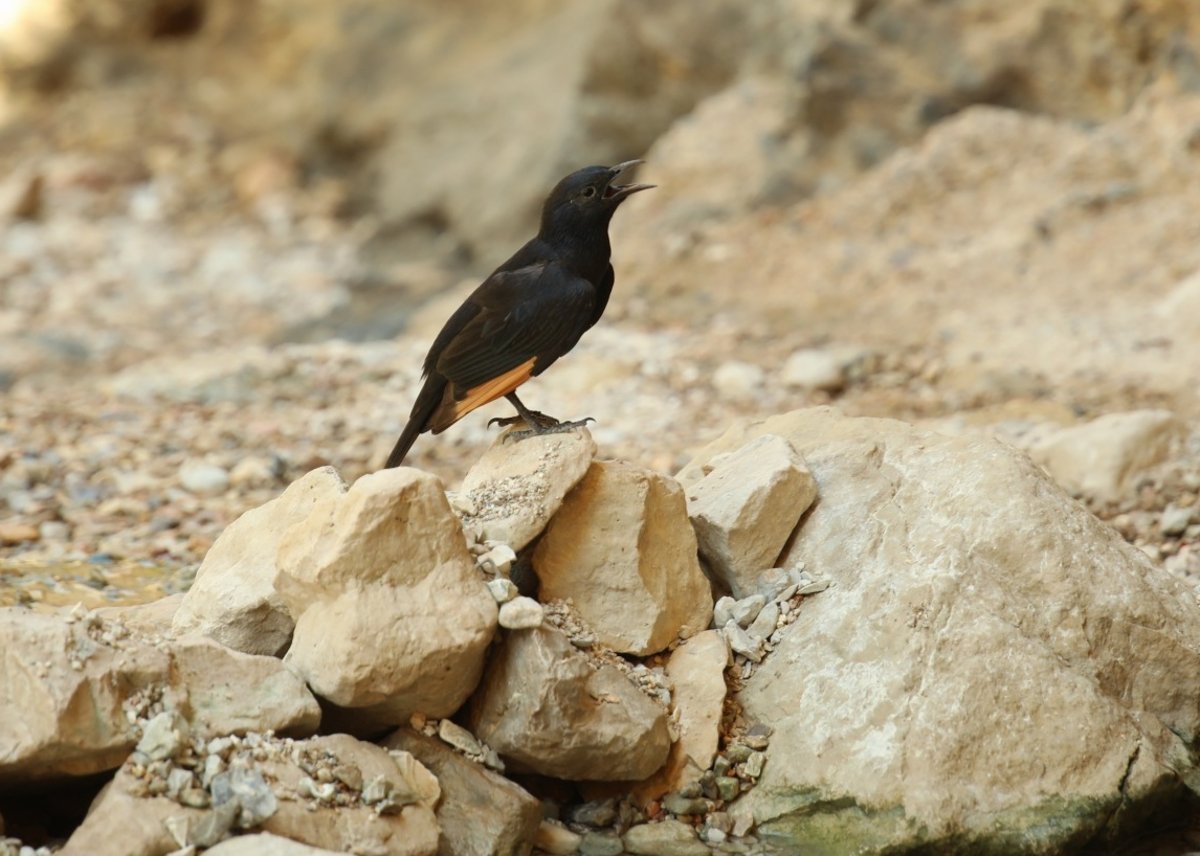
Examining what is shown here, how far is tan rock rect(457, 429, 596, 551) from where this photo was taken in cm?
392

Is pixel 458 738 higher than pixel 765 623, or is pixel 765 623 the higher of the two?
pixel 458 738

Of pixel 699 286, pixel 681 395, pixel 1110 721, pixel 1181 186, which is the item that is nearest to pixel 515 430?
pixel 1110 721

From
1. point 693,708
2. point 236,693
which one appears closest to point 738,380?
point 693,708

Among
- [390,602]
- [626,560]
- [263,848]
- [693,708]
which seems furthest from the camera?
[626,560]

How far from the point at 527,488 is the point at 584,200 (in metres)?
0.98

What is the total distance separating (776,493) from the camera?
4.15m

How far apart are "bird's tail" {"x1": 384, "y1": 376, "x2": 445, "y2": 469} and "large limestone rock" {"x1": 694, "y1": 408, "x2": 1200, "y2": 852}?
3.82 ft

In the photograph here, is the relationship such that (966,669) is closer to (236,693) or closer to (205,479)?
(236,693)

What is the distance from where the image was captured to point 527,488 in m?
4.00

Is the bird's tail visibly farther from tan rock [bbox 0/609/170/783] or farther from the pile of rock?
tan rock [bbox 0/609/170/783]

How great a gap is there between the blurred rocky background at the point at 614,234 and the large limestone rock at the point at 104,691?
1514 millimetres

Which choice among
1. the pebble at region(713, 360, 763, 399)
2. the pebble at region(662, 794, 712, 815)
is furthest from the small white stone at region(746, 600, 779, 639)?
the pebble at region(713, 360, 763, 399)

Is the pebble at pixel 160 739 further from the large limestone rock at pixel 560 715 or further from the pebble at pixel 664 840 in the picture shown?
the pebble at pixel 664 840

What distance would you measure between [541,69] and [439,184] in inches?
46.5
